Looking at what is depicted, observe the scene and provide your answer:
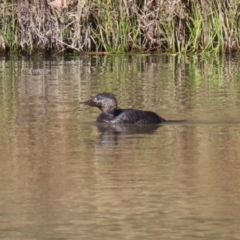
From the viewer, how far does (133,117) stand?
1034cm

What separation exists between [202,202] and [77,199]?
2.63 ft

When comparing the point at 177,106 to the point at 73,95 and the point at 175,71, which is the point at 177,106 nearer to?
the point at 73,95

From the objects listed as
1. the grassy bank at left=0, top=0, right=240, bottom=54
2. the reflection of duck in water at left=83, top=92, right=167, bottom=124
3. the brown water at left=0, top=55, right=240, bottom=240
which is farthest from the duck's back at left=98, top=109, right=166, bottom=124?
the grassy bank at left=0, top=0, right=240, bottom=54

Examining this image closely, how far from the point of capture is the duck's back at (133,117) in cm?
1023

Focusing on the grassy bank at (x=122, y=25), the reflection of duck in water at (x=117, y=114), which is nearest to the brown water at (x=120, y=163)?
the reflection of duck in water at (x=117, y=114)

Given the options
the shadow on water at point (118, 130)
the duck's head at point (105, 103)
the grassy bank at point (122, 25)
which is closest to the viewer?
the shadow on water at point (118, 130)

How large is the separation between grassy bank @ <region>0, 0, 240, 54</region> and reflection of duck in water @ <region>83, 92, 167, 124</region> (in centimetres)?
755

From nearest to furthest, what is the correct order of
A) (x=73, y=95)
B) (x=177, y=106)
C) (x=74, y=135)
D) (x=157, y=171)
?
(x=157, y=171) → (x=74, y=135) → (x=177, y=106) → (x=73, y=95)

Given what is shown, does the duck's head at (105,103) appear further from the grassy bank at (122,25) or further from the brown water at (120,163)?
the grassy bank at (122,25)

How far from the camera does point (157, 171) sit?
788cm

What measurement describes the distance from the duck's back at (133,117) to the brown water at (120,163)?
4.1 inches

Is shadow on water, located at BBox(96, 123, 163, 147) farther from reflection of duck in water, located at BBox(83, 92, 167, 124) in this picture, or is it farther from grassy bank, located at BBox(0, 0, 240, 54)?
grassy bank, located at BBox(0, 0, 240, 54)

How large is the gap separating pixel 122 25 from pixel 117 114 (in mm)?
7969

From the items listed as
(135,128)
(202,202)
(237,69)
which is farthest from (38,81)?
(202,202)
